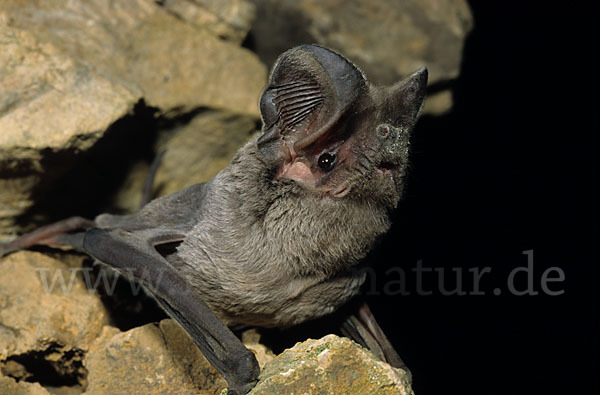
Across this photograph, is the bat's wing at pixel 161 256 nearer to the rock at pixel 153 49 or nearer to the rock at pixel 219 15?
the rock at pixel 153 49

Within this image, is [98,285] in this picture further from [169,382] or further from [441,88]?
[441,88]

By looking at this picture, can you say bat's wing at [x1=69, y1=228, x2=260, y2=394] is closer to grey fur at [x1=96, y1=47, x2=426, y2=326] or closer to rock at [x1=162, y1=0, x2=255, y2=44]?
grey fur at [x1=96, y1=47, x2=426, y2=326]

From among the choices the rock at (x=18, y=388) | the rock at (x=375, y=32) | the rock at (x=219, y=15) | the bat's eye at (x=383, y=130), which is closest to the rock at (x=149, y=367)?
the rock at (x=18, y=388)

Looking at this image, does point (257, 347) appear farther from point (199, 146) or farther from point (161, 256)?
point (199, 146)

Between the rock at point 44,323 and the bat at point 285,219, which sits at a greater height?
the bat at point 285,219

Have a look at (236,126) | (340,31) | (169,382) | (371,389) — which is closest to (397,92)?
(371,389)
